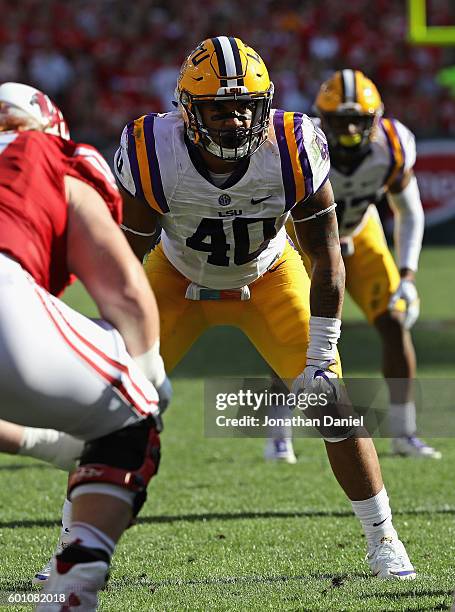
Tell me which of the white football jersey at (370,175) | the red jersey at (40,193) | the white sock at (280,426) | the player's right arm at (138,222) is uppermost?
the red jersey at (40,193)

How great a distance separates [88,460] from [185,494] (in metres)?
2.43

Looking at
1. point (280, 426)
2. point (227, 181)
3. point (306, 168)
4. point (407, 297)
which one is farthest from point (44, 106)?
point (407, 297)

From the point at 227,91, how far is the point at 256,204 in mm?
398

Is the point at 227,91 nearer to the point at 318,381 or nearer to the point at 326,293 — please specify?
the point at 326,293

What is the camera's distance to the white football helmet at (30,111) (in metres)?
2.86

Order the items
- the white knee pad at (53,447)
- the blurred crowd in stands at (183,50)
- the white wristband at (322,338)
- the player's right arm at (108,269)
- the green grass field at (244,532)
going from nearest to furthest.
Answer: the player's right arm at (108,269)
the white knee pad at (53,447)
the green grass field at (244,532)
the white wristband at (322,338)
the blurred crowd in stands at (183,50)

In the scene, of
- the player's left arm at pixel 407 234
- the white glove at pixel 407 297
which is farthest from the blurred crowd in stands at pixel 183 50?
the white glove at pixel 407 297

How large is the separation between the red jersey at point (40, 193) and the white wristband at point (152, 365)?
0.91 feet

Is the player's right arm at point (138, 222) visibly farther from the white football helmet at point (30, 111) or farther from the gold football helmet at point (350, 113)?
the gold football helmet at point (350, 113)

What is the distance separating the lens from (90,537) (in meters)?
2.41

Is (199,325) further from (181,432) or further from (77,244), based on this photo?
(181,432)

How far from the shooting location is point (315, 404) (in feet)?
11.6

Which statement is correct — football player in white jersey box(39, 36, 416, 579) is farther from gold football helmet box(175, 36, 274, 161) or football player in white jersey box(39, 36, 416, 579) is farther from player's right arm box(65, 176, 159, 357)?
player's right arm box(65, 176, 159, 357)

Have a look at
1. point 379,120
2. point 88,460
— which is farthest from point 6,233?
point 379,120
